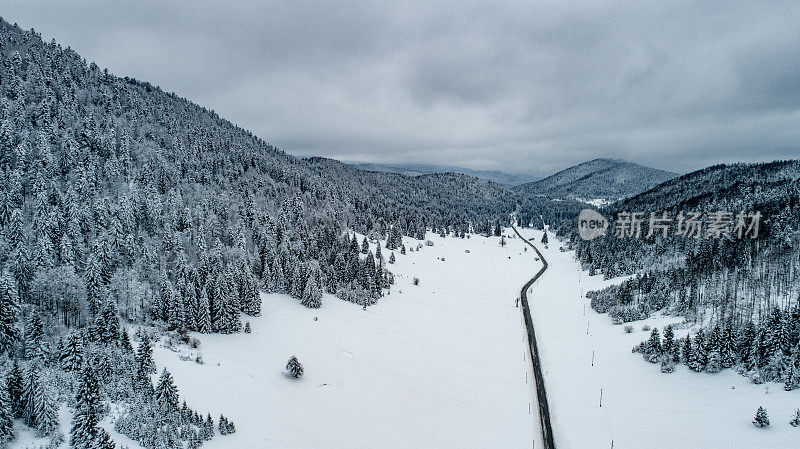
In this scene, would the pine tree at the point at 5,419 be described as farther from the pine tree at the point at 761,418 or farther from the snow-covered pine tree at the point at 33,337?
the pine tree at the point at 761,418

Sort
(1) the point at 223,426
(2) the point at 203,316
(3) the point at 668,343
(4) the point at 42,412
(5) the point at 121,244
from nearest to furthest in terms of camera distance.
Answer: (4) the point at 42,412 → (1) the point at 223,426 → (3) the point at 668,343 → (2) the point at 203,316 → (5) the point at 121,244

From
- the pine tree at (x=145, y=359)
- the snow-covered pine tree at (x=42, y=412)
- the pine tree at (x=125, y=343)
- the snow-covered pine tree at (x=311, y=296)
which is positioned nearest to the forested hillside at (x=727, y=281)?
the snow-covered pine tree at (x=311, y=296)

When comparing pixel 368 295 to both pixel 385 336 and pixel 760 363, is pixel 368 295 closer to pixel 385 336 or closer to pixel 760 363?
pixel 385 336

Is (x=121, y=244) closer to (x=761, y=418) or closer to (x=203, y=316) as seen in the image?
(x=203, y=316)

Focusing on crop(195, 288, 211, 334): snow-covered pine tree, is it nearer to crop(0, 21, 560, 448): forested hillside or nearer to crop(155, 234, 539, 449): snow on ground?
crop(0, 21, 560, 448): forested hillside

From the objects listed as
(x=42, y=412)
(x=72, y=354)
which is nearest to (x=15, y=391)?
(x=42, y=412)

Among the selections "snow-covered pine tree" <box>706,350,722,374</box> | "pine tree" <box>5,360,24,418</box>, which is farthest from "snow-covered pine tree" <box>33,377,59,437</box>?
"snow-covered pine tree" <box>706,350,722,374</box>

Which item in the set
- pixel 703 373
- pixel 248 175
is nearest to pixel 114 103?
pixel 248 175
